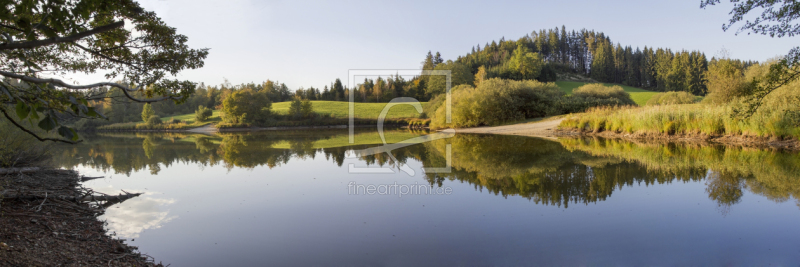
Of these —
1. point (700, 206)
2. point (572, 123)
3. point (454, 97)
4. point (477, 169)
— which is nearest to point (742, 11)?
point (700, 206)

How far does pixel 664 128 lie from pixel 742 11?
876 centimetres

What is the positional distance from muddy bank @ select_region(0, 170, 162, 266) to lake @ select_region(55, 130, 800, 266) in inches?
11.5

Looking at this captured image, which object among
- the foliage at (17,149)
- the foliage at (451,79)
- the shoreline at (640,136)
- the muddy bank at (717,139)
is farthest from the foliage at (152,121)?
the muddy bank at (717,139)

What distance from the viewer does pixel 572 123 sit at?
20.5m

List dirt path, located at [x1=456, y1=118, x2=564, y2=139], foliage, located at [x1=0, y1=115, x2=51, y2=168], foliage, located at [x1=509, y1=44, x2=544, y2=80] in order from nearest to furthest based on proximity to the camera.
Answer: foliage, located at [x1=0, y1=115, x2=51, y2=168], dirt path, located at [x1=456, y1=118, x2=564, y2=139], foliage, located at [x1=509, y1=44, x2=544, y2=80]

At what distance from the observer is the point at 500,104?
26.7 metres

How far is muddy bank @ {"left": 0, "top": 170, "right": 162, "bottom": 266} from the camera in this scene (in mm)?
3225

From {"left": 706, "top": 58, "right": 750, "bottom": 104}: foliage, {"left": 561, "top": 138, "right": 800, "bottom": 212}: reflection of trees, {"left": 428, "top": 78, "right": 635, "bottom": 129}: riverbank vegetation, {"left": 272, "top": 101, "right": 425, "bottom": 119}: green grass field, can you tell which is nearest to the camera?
{"left": 561, "top": 138, "right": 800, "bottom": 212}: reflection of trees

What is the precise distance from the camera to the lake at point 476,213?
385cm

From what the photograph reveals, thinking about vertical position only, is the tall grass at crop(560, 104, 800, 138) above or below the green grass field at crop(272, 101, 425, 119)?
below

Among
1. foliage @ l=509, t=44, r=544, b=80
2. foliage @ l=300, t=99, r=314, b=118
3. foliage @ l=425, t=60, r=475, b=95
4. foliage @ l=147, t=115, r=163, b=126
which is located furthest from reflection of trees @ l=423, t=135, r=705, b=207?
foliage @ l=509, t=44, r=544, b=80

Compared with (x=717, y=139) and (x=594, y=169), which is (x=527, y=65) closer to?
(x=717, y=139)

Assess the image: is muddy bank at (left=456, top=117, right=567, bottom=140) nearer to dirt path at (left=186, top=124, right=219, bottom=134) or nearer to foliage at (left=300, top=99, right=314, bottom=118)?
foliage at (left=300, top=99, right=314, bottom=118)

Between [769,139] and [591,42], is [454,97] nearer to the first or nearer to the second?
[769,139]
